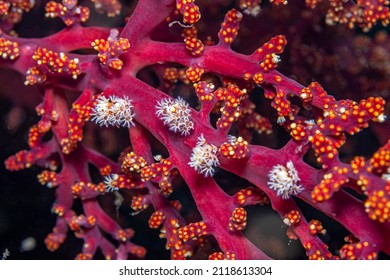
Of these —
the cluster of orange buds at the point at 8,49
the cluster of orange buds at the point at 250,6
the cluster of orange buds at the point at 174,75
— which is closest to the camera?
the cluster of orange buds at the point at 8,49

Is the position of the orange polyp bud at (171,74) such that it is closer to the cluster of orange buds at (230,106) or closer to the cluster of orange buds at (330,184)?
the cluster of orange buds at (230,106)

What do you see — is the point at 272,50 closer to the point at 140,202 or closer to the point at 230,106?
the point at 230,106

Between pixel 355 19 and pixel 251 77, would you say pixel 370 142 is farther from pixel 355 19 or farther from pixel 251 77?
pixel 251 77

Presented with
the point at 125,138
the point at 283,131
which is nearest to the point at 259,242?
the point at 283,131

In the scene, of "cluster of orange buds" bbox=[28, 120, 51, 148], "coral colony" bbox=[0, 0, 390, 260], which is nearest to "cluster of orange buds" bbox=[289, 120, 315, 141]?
"coral colony" bbox=[0, 0, 390, 260]

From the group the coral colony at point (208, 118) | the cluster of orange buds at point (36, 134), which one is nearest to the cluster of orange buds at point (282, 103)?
the coral colony at point (208, 118)

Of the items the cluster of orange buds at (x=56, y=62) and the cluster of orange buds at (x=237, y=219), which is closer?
the cluster of orange buds at (x=237, y=219)

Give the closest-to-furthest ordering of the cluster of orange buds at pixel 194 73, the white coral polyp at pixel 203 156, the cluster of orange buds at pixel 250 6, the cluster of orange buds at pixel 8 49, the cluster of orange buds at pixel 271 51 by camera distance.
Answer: the white coral polyp at pixel 203 156 → the cluster of orange buds at pixel 271 51 → the cluster of orange buds at pixel 194 73 → the cluster of orange buds at pixel 8 49 → the cluster of orange buds at pixel 250 6
